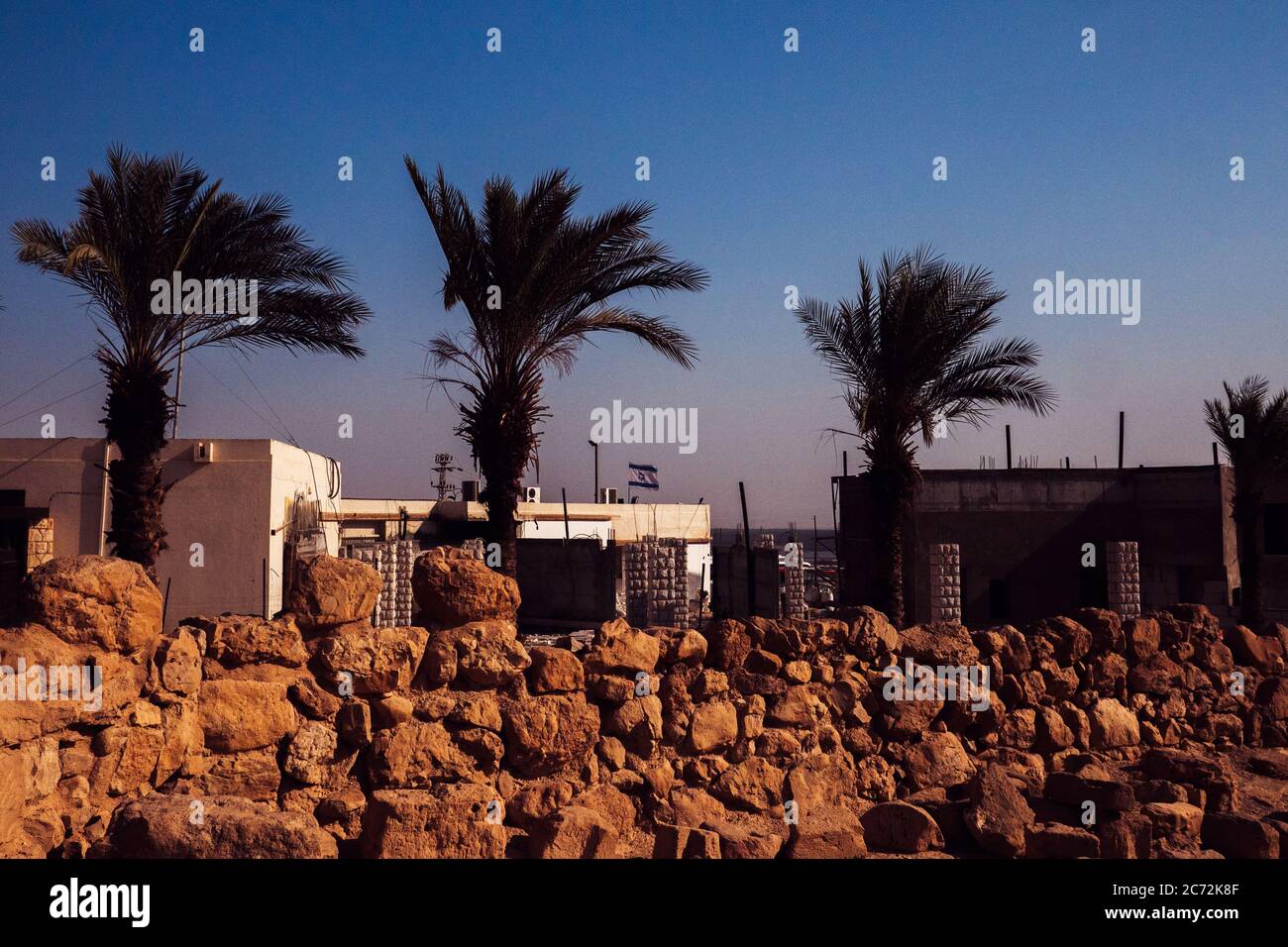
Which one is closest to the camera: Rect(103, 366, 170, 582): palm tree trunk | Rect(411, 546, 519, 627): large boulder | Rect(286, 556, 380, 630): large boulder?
Rect(286, 556, 380, 630): large boulder

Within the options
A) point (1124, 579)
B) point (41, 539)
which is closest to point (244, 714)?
point (41, 539)

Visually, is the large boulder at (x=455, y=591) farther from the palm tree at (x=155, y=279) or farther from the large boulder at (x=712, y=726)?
the palm tree at (x=155, y=279)

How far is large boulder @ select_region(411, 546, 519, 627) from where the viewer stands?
5.62 m

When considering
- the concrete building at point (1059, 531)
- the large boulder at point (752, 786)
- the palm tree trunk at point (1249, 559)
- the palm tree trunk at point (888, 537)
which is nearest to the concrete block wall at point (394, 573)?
the palm tree trunk at point (888, 537)

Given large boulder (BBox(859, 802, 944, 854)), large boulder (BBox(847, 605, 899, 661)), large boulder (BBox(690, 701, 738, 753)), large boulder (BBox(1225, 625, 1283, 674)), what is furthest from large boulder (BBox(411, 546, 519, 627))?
large boulder (BBox(1225, 625, 1283, 674))

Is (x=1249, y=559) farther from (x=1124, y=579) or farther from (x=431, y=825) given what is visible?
(x=431, y=825)

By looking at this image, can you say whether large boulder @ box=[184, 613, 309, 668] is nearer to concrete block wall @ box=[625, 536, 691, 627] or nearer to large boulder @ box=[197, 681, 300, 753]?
large boulder @ box=[197, 681, 300, 753]

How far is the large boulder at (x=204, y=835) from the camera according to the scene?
394 centimetres

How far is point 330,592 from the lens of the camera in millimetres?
5188

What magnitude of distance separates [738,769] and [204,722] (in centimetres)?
313

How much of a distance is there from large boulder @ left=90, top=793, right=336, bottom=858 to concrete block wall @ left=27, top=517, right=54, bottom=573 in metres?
16.0

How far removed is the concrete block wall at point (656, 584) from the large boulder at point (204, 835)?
14.3 meters

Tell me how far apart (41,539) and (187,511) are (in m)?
A: 2.69

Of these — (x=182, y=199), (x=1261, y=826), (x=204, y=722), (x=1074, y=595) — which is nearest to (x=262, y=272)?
(x=182, y=199)
